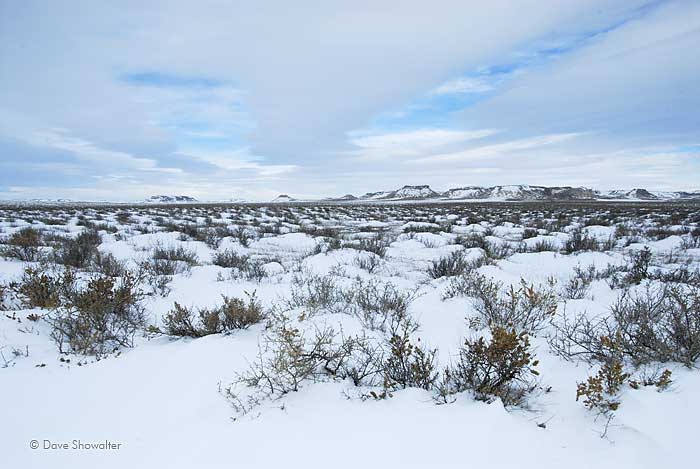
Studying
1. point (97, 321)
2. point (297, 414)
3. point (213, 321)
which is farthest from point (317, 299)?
point (97, 321)

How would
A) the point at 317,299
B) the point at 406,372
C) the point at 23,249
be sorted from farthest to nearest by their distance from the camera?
1. the point at 23,249
2. the point at 317,299
3. the point at 406,372

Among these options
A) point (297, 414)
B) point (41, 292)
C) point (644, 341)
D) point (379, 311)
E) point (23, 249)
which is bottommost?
point (297, 414)

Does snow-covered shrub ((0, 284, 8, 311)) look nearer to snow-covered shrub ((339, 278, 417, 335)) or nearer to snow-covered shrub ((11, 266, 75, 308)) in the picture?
snow-covered shrub ((11, 266, 75, 308))

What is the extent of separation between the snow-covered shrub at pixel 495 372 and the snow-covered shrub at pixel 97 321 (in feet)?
11.3

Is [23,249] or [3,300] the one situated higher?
[23,249]

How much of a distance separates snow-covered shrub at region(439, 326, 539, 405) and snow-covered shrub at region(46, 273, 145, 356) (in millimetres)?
3457

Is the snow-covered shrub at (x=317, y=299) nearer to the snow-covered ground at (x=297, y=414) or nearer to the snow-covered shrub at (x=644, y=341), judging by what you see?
the snow-covered ground at (x=297, y=414)

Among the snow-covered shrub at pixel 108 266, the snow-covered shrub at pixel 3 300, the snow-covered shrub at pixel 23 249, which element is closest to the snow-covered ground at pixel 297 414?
the snow-covered shrub at pixel 3 300

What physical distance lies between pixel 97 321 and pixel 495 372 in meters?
4.21

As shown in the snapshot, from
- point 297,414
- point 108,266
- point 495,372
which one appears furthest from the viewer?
point 108,266

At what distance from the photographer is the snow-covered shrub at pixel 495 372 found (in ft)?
7.81

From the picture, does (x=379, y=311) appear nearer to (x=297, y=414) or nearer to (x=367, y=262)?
(x=297, y=414)

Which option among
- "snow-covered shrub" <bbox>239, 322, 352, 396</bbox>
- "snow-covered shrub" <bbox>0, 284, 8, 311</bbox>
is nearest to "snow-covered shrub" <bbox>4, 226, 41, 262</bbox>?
"snow-covered shrub" <bbox>0, 284, 8, 311</bbox>

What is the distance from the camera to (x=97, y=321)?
3.64m
